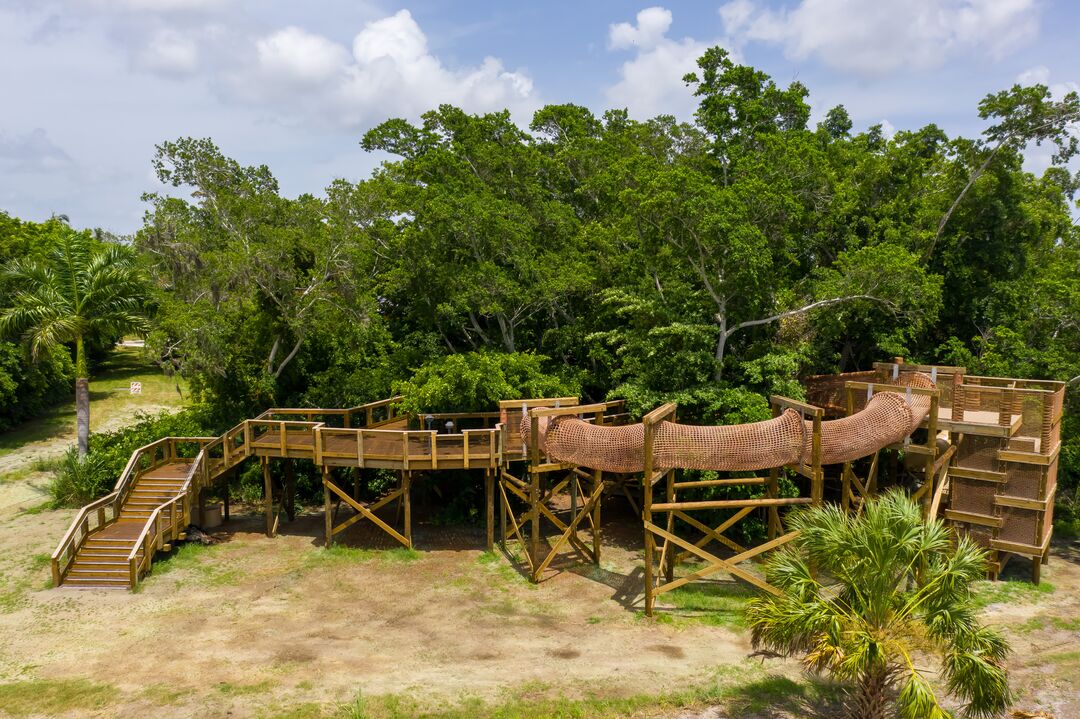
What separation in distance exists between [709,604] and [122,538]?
14.3m

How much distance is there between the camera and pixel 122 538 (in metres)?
17.2

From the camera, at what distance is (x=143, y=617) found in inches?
574

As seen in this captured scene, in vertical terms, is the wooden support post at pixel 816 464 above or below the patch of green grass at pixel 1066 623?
above

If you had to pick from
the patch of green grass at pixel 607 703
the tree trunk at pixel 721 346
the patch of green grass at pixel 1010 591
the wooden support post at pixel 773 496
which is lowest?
the patch of green grass at pixel 1010 591

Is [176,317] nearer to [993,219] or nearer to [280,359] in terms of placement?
[280,359]

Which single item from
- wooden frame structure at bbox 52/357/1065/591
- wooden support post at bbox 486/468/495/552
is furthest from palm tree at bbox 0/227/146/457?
wooden support post at bbox 486/468/495/552

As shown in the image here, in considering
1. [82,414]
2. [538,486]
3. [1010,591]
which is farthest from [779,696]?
[82,414]

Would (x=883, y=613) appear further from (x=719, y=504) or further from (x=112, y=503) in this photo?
(x=112, y=503)

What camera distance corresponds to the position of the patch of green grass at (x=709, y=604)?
1440 centimetres

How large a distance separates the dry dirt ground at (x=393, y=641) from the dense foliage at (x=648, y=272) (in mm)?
6210

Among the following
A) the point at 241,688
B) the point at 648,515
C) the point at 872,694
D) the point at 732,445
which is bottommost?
the point at 241,688

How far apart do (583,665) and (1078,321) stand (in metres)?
19.9

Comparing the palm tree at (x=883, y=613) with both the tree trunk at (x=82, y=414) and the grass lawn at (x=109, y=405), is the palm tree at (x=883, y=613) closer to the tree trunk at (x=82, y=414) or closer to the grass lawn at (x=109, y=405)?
the tree trunk at (x=82, y=414)

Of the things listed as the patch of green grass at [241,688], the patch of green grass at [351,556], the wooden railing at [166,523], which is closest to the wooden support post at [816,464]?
the patch of green grass at [351,556]
